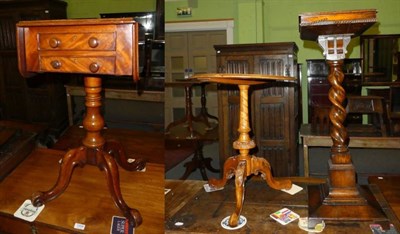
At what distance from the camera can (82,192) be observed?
54.5 inches

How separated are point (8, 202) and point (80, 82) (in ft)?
1.84

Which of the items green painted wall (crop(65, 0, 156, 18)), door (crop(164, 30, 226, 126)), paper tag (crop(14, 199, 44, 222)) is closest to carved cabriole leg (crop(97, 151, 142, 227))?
paper tag (crop(14, 199, 44, 222))

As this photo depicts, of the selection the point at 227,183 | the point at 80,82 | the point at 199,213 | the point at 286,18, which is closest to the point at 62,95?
the point at 80,82

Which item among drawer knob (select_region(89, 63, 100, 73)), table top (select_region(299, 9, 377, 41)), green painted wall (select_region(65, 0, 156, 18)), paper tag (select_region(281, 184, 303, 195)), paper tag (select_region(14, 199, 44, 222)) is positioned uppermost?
green painted wall (select_region(65, 0, 156, 18))

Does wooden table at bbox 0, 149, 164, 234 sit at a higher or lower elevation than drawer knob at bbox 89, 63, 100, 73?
lower

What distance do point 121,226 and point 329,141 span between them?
2.11 meters

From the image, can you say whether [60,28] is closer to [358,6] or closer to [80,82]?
[80,82]

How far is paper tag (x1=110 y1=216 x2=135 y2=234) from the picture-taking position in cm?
123

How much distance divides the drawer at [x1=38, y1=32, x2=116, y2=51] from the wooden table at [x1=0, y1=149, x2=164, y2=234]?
528mm

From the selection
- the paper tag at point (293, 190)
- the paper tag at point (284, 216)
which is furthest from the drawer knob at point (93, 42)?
the paper tag at point (293, 190)

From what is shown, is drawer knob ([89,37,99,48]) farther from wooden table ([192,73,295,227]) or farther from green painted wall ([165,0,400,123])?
green painted wall ([165,0,400,123])

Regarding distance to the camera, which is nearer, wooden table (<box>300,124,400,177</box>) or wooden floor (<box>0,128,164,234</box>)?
wooden floor (<box>0,128,164,234</box>)

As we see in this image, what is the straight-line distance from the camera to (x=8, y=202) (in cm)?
141

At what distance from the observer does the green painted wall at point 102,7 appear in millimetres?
1179
